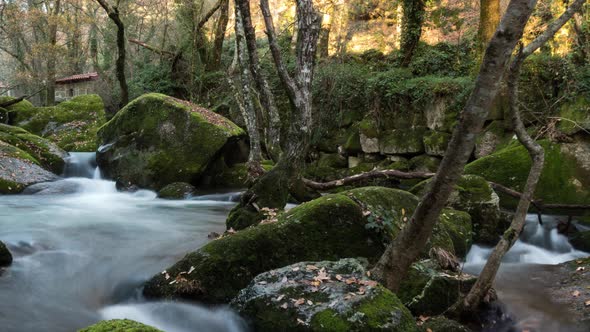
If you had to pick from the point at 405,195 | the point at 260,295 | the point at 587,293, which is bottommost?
the point at 587,293

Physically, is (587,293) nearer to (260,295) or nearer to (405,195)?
(405,195)

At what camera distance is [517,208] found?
488 centimetres

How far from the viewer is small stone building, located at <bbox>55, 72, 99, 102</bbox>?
97.1 feet

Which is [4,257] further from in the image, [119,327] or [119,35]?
[119,35]

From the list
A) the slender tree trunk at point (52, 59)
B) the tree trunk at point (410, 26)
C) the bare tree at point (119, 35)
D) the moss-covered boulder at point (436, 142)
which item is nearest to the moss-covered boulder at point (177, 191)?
the moss-covered boulder at point (436, 142)

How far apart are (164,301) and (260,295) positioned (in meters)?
1.41

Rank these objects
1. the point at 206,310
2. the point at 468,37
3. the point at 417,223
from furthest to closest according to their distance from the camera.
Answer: the point at 468,37 → the point at 206,310 → the point at 417,223

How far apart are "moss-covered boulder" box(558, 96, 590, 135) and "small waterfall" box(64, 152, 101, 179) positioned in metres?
12.3

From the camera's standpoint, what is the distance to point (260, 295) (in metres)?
4.09

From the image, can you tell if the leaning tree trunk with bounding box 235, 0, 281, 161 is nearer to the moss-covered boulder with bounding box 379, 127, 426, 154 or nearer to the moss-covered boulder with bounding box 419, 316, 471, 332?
the moss-covered boulder with bounding box 419, 316, 471, 332

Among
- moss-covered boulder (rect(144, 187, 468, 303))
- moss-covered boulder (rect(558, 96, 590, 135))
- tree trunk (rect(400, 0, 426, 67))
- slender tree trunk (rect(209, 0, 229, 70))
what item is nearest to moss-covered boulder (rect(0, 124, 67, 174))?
slender tree trunk (rect(209, 0, 229, 70))

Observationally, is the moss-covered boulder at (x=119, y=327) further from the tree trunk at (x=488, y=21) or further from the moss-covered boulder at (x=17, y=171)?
the tree trunk at (x=488, y=21)

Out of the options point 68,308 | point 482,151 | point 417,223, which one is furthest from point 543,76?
point 68,308

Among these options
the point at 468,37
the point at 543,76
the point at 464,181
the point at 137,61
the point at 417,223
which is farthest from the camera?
the point at 137,61
